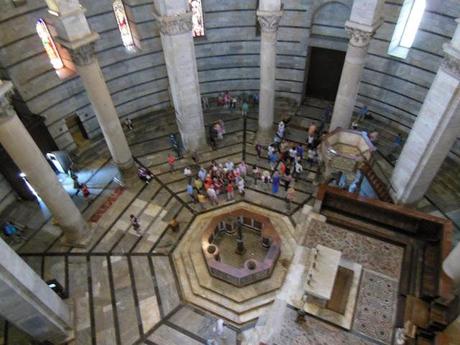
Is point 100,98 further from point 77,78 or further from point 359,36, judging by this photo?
point 359,36

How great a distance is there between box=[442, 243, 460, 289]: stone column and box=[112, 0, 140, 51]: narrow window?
15.9 metres

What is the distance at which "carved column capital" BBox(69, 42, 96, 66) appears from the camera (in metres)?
12.6

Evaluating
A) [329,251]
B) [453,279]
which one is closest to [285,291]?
[329,251]

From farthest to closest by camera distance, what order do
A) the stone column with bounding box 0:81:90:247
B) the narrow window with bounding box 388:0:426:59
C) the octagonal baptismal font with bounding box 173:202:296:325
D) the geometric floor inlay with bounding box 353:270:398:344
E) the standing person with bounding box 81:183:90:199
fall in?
1. the standing person with bounding box 81:183:90:199
2. the narrow window with bounding box 388:0:426:59
3. the octagonal baptismal font with bounding box 173:202:296:325
4. the stone column with bounding box 0:81:90:247
5. the geometric floor inlay with bounding box 353:270:398:344

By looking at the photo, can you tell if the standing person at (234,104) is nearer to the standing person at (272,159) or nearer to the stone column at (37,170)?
the standing person at (272,159)

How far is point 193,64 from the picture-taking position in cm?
1534

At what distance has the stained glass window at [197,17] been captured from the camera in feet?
58.6

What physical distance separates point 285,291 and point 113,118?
9846 mm

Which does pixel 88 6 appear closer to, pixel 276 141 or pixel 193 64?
pixel 193 64

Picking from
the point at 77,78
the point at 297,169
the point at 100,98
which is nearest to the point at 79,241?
the point at 100,98

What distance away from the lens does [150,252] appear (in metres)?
14.3

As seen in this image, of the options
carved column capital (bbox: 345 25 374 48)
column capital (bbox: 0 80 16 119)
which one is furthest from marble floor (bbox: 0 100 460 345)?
column capital (bbox: 0 80 16 119)

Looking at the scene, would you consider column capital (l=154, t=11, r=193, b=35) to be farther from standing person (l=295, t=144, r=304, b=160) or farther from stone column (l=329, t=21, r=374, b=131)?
standing person (l=295, t=144, r=304, b=160)

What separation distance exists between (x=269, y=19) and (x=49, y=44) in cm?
969
